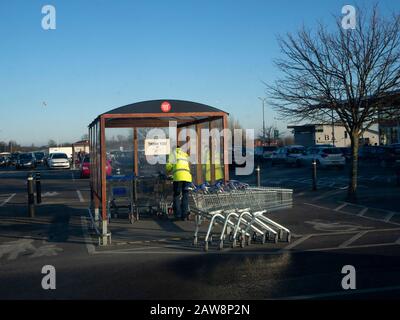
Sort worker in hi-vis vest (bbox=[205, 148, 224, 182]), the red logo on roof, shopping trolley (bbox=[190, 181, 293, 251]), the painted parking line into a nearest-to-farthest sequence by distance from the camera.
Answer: shopping trolley (bbox=[190, 181, 293, 251]), the red logo on roof, the painted parking line, worker in hi-vis vest (bbox=[205, 148, 224, 182])

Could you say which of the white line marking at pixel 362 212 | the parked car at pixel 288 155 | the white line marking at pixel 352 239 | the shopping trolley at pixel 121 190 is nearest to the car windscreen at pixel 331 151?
the parked car at pixel 288 155

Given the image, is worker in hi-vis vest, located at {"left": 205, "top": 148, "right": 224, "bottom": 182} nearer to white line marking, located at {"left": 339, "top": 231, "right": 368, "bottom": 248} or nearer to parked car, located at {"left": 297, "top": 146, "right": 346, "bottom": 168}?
white line marking, located at {"left": 339, "top": 231, "right": 368, "bottom": 248}

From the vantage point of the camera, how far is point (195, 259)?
29.3ft

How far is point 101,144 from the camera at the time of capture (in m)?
11.0

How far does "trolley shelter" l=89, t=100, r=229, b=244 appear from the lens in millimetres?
11156

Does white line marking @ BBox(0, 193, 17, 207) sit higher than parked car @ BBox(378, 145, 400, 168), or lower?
lower

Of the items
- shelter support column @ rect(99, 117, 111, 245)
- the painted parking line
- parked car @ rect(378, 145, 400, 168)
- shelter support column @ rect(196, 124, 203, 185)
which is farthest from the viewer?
parked car @ rect(378, 145, 400, 168)

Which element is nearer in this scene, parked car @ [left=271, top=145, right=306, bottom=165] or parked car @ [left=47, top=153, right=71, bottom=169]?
parked car @ [left=271, top=145, right=306, bottom=165]

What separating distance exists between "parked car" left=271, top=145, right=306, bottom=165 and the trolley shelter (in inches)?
871

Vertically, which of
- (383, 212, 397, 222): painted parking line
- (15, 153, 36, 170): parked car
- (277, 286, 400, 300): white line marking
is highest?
(15, 153, 36, 170): parked car

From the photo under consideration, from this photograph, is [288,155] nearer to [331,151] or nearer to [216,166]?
[331,151]

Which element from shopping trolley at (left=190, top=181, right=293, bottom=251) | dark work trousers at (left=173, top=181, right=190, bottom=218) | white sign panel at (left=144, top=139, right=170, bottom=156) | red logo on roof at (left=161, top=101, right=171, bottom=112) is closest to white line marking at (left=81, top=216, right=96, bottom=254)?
shopping trolley at (left=190, top=181, right=293, bottom=251)

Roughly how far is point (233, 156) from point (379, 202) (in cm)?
2055
